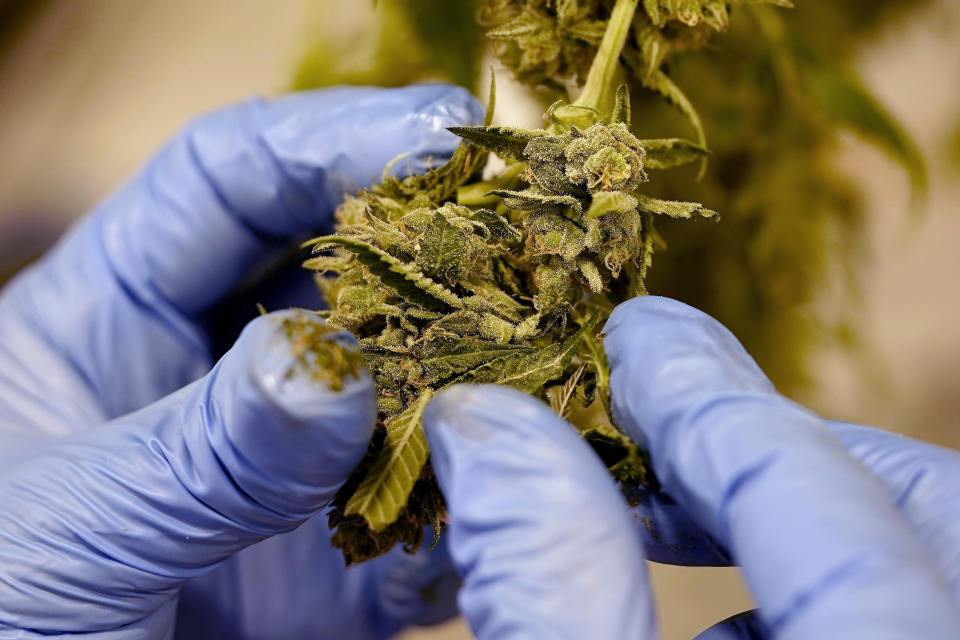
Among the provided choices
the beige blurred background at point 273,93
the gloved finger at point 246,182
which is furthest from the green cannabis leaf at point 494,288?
the beige blurred background at point 273,93

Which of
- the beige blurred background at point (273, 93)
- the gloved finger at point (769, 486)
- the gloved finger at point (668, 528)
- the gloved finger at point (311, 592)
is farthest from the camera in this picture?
the beige blurred background at point (273, 93)

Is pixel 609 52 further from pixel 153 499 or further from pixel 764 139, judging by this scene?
pixel 764 139

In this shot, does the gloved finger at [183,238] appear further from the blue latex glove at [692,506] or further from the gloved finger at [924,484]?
the gloved finger at [924,484]

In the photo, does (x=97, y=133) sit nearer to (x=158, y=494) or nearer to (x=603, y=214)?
(x=158, y=494)

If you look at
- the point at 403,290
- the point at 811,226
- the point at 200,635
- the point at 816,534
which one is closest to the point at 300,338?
the point at 403,290

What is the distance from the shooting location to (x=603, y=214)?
58 cm

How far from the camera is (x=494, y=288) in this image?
651 millimetres

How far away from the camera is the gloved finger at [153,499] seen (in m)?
0.59

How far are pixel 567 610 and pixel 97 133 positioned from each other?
1.97 meters

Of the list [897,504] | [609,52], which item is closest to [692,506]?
[897,504]

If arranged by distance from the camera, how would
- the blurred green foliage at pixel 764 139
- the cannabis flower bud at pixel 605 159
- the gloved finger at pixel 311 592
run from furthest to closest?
the blurred green foliage at pixel 764 139, the gloved finger at pixel 311 592, the cannabis flower bud at pixel 605 159

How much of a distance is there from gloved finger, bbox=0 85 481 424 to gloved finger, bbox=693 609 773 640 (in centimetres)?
68

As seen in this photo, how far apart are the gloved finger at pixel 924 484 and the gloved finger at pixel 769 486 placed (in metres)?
A: 0.11

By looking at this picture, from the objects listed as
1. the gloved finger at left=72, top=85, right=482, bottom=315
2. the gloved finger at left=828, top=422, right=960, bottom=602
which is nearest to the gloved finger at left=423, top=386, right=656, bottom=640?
the gloved finger at left=828, top=422, right=960, bottom=602
